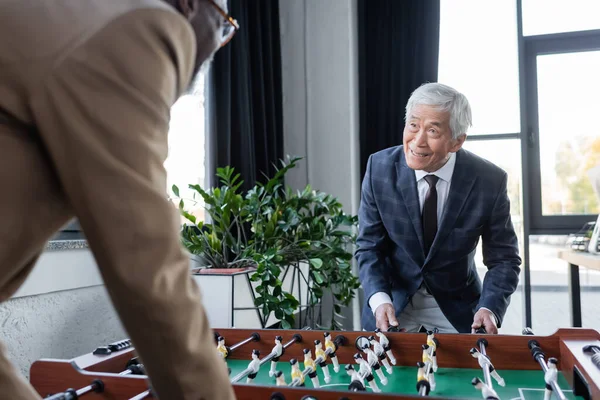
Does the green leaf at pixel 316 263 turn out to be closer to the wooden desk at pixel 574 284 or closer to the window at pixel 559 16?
the wooden desk at pixel 574 284

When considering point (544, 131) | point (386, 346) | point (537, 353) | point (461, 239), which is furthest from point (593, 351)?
point (544, 131)

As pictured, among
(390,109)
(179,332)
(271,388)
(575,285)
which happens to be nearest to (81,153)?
(179,332)

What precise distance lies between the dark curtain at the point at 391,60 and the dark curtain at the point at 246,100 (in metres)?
0.73

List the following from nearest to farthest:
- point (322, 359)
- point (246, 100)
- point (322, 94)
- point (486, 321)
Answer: point (322, 359) → point (486, 321) → point (246, 100) → point (322, 94)

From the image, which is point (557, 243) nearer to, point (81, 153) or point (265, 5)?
point (265, 5)

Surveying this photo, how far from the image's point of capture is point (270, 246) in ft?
9.34

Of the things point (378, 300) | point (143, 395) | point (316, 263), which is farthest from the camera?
point (316, 263)

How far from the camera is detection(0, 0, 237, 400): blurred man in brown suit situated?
549mm

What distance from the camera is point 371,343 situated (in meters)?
1.47

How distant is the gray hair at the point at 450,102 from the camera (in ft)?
7.03

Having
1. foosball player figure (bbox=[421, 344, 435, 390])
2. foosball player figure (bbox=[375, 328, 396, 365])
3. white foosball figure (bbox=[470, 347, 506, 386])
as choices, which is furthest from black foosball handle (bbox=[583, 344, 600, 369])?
foosball player figure (bbox=[375, 328, 396, 365])

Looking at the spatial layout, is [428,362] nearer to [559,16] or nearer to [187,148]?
[187,148]

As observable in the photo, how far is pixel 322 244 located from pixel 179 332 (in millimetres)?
2478

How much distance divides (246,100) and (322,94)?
876 millimetres
